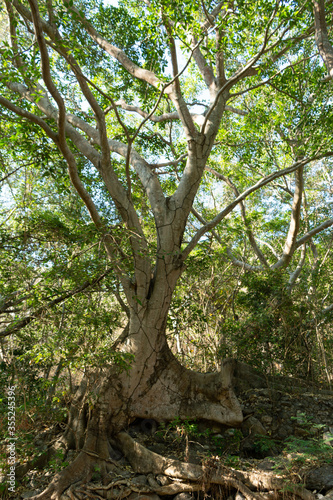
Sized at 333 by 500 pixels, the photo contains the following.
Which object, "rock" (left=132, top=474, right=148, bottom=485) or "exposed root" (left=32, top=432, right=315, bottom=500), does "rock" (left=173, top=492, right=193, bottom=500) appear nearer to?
"exposed root" (left=32, top=432, right=315, bottom=500)

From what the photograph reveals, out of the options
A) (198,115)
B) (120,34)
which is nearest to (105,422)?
(198,115)

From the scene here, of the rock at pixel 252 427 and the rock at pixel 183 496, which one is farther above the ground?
the rock at pixel 252 427

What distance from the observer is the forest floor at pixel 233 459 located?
327 centimetres

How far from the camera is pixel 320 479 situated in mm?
3252

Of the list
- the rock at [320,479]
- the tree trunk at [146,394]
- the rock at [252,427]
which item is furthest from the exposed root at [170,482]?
the rock at [252,427]

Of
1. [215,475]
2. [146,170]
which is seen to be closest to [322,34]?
[146,170]

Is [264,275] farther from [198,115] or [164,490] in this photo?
[164,490]

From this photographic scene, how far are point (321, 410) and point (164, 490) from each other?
9.10 feet

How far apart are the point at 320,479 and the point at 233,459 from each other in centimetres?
87

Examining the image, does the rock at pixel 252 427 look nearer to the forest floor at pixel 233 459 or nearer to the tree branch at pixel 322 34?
the forest floor at pixel 233 459

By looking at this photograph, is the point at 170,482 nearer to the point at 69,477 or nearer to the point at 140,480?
the point at 140,480

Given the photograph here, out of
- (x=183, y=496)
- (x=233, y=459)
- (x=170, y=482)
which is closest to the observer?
(x=183, y=496)

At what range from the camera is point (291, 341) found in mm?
5785

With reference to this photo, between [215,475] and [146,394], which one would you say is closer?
[215,475]
